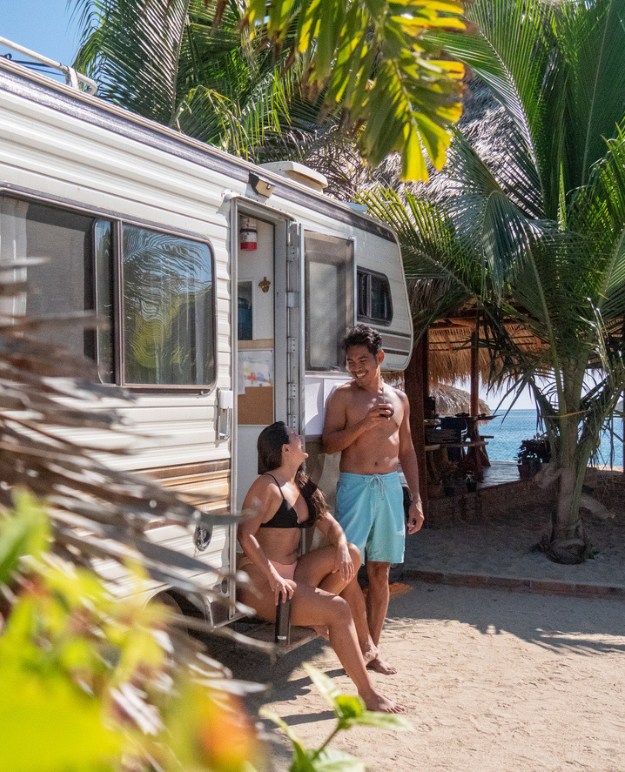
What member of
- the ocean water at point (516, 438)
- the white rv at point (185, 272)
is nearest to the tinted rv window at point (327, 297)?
the white rv at point (185, 272)

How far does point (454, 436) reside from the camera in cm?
1184

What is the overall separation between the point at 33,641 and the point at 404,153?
221 cm

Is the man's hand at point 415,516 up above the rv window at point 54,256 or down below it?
below

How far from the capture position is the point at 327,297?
5.09m

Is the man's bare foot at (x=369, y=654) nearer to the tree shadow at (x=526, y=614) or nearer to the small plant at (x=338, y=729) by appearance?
the tree shadow at (x=526, y=614)

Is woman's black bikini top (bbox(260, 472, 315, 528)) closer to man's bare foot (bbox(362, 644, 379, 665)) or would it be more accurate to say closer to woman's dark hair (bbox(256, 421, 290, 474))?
woman's dark hair (bbox(256, 421, 290, 474))

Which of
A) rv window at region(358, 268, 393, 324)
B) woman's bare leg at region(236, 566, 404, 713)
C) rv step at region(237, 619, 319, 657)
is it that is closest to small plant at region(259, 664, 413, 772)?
woman's bare leg at region(236, 566, 404, 713)

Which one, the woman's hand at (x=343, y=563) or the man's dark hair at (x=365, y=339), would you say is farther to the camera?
the man's dark hair at (x=365, y=339)

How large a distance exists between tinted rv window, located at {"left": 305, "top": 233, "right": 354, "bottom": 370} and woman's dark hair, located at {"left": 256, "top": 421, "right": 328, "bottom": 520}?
0.80 m

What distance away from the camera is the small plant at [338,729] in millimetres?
778

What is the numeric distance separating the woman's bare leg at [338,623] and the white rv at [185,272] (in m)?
0.39

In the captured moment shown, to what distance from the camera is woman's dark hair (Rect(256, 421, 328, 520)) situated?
13.6 feet

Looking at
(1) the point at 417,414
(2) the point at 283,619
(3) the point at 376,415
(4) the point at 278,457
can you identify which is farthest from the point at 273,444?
(1) the point at 417,414

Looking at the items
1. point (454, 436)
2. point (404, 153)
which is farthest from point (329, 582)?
point (454, 436)
